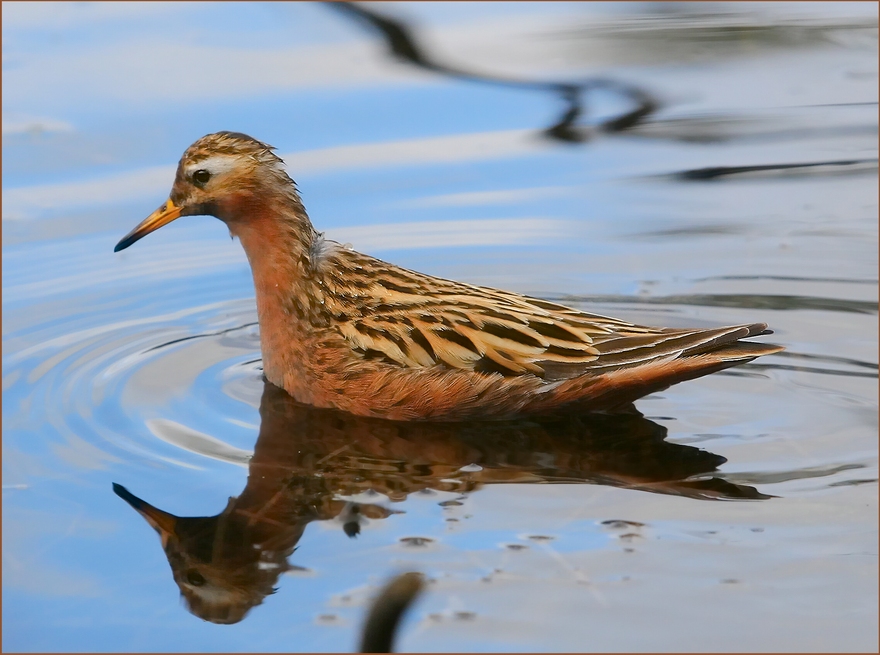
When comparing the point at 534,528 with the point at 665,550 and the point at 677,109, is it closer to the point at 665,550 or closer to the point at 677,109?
the point at 665,550

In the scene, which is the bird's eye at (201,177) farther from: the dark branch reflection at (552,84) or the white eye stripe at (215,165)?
the dark branch reflection at (552,84)

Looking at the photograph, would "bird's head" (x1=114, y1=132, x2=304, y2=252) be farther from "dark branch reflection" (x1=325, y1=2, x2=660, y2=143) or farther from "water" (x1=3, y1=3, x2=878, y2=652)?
"dark branch reflection" (x1=325, y1=2, x2=660, y2=143)

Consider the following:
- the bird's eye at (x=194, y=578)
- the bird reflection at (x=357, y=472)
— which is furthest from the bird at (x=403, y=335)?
the bird's eye at (x=194, y=578)

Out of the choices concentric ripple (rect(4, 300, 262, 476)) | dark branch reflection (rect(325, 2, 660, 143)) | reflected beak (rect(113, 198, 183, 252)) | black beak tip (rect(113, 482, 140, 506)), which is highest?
dark branch reflection (rect(325, 2, 660, 143))

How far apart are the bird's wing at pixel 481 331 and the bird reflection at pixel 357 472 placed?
0.34 metres

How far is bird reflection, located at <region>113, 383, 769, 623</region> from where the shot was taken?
19.1 feet

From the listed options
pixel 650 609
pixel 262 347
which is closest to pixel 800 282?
pixel 262 347

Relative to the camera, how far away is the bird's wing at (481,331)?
7.17m

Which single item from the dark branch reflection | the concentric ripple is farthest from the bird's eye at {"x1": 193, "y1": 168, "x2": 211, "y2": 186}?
the dark branch reflection

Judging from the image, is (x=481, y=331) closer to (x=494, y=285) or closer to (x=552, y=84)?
(x=494, y=285)

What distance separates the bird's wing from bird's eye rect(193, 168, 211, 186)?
0.84 m

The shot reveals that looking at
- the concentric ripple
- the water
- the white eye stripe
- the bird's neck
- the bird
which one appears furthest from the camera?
the white eye stripe

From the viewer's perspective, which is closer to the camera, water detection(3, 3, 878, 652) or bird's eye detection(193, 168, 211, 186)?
water detection(3, 3, 878, 652)

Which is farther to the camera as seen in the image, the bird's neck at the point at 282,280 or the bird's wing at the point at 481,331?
the bird's neck at the point at 282,280
